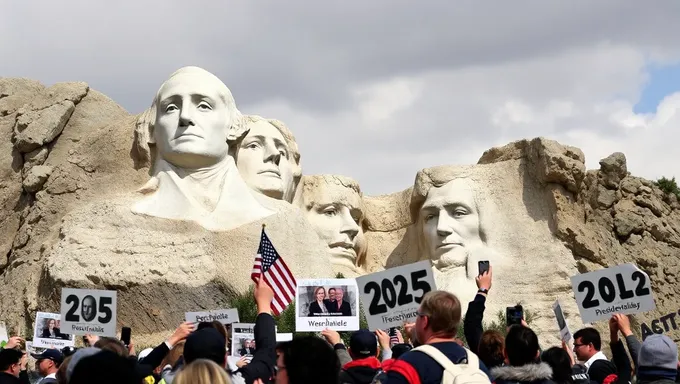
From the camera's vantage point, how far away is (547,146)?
21.2 m

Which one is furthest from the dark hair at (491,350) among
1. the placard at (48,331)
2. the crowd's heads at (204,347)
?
the placard at (48,331)

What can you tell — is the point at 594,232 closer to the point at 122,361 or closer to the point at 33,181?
the point at 33,181

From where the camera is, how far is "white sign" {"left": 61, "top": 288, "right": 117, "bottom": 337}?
36.2 feet

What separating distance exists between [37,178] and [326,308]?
10182 mm

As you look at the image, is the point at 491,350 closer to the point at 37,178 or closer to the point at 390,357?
the point at 390,357

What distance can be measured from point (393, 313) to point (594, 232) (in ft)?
42.7

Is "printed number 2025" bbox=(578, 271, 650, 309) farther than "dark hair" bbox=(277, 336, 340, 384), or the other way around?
"printed number 2025" bbox=(578, 271, 650, 309)

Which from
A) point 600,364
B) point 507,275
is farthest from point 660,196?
point 600,364

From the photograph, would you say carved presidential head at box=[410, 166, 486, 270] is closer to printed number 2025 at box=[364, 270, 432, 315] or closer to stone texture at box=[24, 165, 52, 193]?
stone texture at box=[24, 165, 52, 193]

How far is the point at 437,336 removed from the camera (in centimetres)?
613

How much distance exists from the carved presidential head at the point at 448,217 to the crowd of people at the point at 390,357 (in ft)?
40.8

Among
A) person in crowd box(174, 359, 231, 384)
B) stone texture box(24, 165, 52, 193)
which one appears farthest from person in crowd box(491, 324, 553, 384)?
stone texture box(24, 165, 52, 193)

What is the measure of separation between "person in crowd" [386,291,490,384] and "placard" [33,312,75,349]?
6811mm

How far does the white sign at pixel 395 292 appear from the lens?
9188mm
